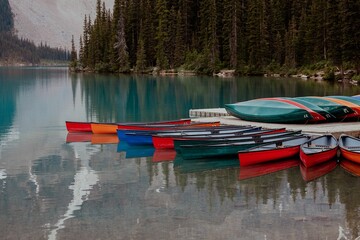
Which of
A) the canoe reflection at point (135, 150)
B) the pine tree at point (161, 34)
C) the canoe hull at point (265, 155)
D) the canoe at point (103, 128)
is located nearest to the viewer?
the canoe hull at point (265, 155)

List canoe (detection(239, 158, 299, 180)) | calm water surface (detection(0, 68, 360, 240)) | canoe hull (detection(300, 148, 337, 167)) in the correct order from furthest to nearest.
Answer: canoe hull (detection(300, 148, 337, 167)), canoe (detection(239, 158, 299, 180)), calm water surface (detection(0, 68, 360, 240))

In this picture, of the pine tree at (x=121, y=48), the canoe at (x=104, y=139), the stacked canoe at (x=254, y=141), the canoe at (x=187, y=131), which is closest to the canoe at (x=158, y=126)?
the stacked canoe at (x=254, y=141)

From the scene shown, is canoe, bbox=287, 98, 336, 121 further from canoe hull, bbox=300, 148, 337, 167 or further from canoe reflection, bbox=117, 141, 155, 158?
canoe reflection, bbox=117, 141, 155, 158

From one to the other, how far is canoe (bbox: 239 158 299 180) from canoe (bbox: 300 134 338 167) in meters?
0.47

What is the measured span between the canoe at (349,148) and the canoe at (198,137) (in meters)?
2.60

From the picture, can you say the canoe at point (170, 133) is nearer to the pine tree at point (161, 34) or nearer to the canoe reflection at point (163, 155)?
the canoe reflection at point (163, 155)

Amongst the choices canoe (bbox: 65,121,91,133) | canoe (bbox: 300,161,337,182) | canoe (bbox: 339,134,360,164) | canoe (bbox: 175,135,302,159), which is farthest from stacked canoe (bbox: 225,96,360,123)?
canoe (bbox: 65,121,91,133)

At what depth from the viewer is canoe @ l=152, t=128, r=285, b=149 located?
18906 mm

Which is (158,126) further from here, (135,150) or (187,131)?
(135,150)

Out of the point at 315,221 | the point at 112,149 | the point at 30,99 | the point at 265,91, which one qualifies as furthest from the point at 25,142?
the point at 265,91

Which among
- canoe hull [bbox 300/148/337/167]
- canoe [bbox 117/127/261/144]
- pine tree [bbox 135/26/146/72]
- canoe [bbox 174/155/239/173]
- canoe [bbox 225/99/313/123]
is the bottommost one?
canoe [bbox 174/155/239/173]

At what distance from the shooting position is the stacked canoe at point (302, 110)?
2292 centimetres

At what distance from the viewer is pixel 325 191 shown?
14758 millimetres

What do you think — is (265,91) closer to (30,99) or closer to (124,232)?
(30,99)
